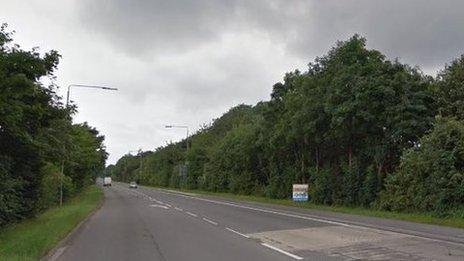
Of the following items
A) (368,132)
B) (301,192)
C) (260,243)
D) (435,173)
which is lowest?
(260,243)

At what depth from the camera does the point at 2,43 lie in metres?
20.2

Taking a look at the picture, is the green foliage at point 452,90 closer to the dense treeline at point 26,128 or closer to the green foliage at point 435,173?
the green foliage at point 435,173

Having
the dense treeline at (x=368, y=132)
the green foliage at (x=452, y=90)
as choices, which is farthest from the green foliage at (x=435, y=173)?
the green foliage at (x=452, y=90)

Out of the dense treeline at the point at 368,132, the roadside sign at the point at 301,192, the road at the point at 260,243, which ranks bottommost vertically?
the road at the point at 260,243

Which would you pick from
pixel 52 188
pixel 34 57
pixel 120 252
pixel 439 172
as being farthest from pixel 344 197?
pixel 120 252

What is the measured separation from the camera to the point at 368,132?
127ft

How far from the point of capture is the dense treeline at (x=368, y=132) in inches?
1226

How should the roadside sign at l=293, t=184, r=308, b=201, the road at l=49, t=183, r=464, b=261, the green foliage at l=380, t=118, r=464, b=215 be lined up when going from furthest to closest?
the roadside sign at l=293, t=184, r=308, b=201, the green foliage at l=380, t=118, r=464, b=215, the road at l=49, t=183, r=464, b=261

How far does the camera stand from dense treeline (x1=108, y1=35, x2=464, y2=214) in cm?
3114

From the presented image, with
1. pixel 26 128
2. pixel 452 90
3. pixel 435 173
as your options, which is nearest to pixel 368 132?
pixel 452 90

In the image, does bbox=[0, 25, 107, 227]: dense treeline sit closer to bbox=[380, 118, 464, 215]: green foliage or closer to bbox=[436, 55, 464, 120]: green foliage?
bbox=[380, 118, 464, 215]: green foliage

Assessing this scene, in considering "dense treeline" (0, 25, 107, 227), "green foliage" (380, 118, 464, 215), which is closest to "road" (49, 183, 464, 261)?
"dense treeline" (0, 25, 107, 227)

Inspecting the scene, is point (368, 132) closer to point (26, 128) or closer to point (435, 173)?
point (435, 173)

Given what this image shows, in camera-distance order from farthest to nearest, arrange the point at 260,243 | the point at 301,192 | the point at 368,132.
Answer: the point at 301,192, the point at 368,132, the point at 260,243
